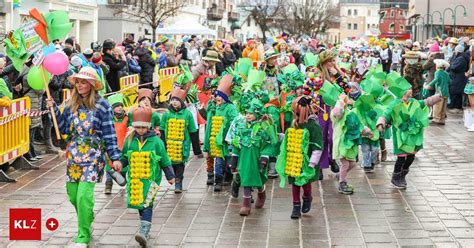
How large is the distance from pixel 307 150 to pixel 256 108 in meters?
0.75

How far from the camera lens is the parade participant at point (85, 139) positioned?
8.23m

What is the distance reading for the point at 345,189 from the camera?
11.2 m

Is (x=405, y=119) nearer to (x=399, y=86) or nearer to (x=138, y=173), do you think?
(x=399, y=86)

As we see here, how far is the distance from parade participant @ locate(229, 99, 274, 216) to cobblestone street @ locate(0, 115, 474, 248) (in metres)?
0.42

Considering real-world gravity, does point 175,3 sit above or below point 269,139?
above

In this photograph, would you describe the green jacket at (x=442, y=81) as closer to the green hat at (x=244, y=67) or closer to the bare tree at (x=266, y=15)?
the green hat at (x=244, y=67)

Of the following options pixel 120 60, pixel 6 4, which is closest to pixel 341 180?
pixel 120 60

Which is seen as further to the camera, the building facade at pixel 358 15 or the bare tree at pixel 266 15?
the building facade at pixel 358 15

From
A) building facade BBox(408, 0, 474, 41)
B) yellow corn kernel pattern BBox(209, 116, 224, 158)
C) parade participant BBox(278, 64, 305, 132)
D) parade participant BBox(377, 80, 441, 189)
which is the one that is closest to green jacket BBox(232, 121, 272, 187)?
parade participant BBox(278, 64, 305, 132)

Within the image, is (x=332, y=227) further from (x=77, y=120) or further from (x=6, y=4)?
(x=6, y=4)

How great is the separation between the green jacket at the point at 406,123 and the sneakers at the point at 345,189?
2.59 ft

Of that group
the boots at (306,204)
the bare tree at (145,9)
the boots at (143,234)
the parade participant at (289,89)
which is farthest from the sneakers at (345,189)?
the bare tree at (145,9)

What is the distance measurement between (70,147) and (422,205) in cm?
432

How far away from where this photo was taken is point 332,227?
9.21 m
